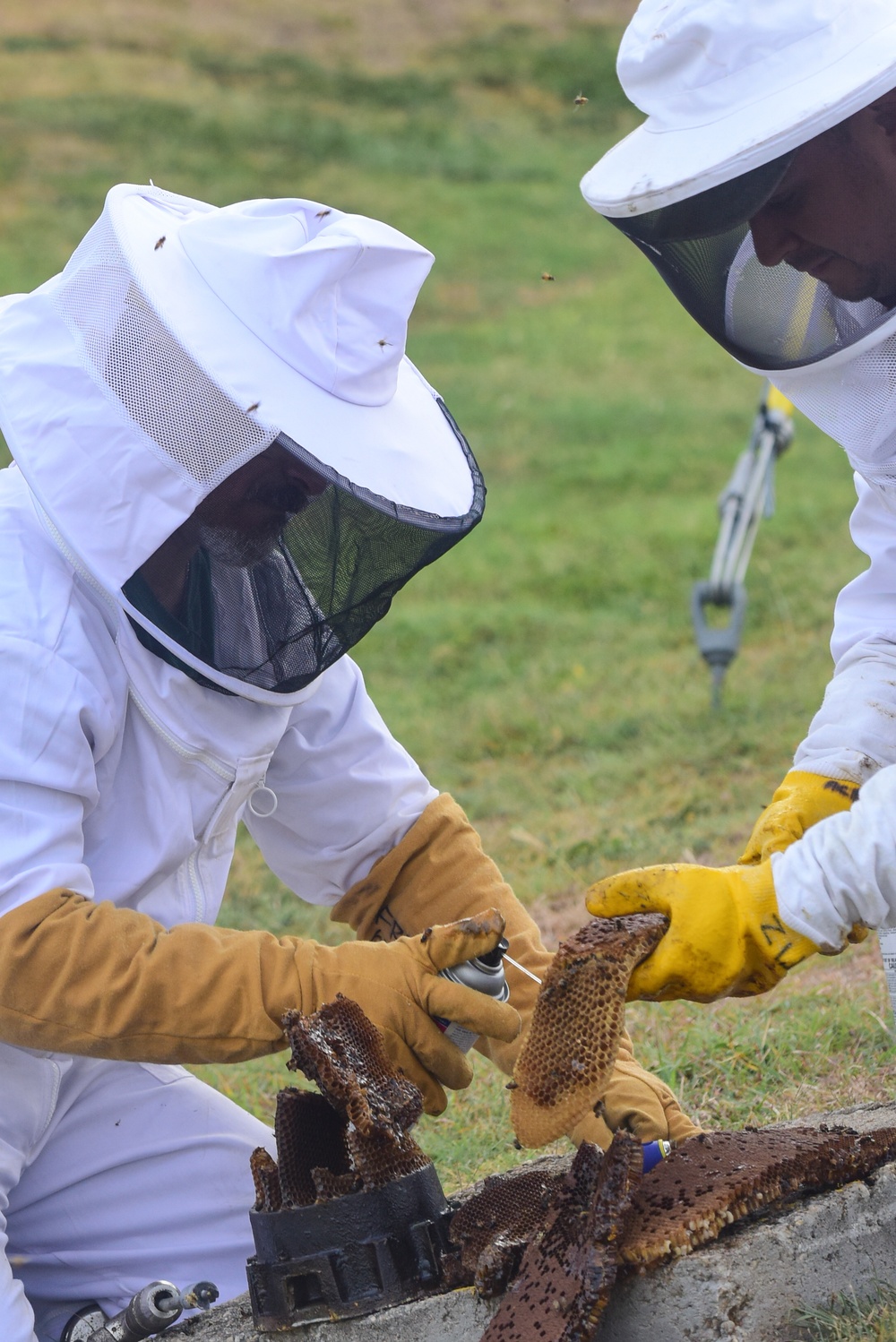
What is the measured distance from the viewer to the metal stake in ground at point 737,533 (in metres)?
8.12

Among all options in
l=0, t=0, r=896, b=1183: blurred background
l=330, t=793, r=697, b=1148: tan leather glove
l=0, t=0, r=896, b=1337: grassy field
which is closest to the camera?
l=330, t=793, r=697, b=1148: tan leather glove

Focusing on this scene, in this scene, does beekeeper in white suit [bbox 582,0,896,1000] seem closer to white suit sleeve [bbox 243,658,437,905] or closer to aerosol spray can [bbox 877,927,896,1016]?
aerosol spray can [bbox 877,927,896,1016]

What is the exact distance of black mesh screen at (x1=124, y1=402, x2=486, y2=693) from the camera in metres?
2.88

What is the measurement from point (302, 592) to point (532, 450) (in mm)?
11792

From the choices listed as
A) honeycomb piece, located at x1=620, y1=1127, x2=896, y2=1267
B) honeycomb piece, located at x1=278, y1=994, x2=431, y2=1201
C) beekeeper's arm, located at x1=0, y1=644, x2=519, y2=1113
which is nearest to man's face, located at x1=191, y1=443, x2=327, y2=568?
beekeeper's arm, located at x1=0, y1=644, x2=519, y2=1113

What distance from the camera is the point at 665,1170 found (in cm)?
274

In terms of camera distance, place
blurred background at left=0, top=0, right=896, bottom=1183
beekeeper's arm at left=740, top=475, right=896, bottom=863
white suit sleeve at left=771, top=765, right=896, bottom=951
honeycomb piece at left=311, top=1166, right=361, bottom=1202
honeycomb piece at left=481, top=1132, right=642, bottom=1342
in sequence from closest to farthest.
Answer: honeycomb piece at left=481, top=1132, right=642, bottom=1342, white suit sleeve at left=771, top=765, right=896, bottom=951, honeycomb piece at left=311, top=1166, right=361, bottom=1202, beekeeper's arm at left=740, top=475, right=896, bottom=863, blurred background at left=0, top=0, right=896, bottom=1183

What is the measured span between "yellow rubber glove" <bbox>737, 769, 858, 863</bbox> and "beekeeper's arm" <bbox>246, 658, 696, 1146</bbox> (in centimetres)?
59

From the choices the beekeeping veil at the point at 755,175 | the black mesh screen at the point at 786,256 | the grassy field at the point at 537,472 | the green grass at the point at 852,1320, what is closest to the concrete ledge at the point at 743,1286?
the green grass at the point at 852,1320

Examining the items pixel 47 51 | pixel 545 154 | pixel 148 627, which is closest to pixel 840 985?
pixel 148 627

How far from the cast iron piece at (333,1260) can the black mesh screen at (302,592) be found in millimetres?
1056

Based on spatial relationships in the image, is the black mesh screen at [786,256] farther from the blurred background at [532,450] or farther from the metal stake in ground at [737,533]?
the metal stake in ground at [737,533]

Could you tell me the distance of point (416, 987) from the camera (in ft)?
9.25

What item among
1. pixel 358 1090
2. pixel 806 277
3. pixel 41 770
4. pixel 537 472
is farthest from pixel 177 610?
pixel 537 472
